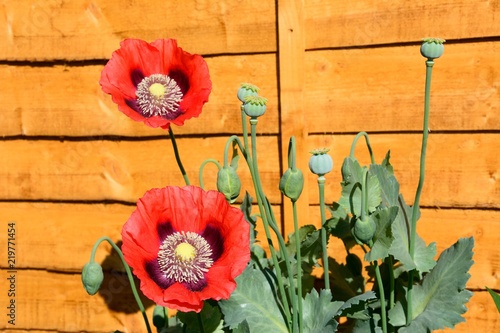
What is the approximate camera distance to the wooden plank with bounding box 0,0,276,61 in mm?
2406

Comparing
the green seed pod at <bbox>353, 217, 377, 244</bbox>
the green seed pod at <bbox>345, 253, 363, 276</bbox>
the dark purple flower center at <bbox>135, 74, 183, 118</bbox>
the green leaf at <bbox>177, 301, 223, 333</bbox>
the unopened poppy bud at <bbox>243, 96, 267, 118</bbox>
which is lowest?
the green leaf at <bbox>177, 301, 223, 333</bbox>

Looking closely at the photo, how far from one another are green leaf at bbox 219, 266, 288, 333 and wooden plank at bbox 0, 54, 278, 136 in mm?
570

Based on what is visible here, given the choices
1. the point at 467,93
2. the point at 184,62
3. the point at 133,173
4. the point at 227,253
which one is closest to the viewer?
the point at 227,253

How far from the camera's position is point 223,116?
97.0 inches

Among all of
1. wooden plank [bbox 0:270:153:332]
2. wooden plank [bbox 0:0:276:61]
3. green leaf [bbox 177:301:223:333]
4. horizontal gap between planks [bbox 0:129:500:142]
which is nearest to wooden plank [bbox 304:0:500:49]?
wooden plank [bbox 0:0:276:61]

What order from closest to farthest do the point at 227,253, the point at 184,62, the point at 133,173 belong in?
the point at 227,253
the point at 184,62
the point at 133,173

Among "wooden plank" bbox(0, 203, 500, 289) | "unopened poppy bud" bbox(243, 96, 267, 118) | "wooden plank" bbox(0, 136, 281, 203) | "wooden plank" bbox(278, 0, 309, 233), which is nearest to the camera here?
"unopened poppy bud" bbox(243, 96, 267, 118)

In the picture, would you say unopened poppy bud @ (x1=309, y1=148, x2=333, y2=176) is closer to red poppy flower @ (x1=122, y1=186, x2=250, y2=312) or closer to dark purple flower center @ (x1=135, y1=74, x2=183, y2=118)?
red poppy flower @ (x1=122, y1=186, x2=250, y2=312)

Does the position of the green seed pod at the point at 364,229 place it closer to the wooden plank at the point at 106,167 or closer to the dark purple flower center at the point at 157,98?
the dark purple flower center at the point at 157,98

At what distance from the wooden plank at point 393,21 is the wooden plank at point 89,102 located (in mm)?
181

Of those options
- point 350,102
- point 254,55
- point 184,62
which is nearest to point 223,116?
point 254,55

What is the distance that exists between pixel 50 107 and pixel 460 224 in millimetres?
1324

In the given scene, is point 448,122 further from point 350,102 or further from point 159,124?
point 159,124

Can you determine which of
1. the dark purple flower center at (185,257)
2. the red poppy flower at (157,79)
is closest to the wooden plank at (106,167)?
the red poppy flower at (157,79)
